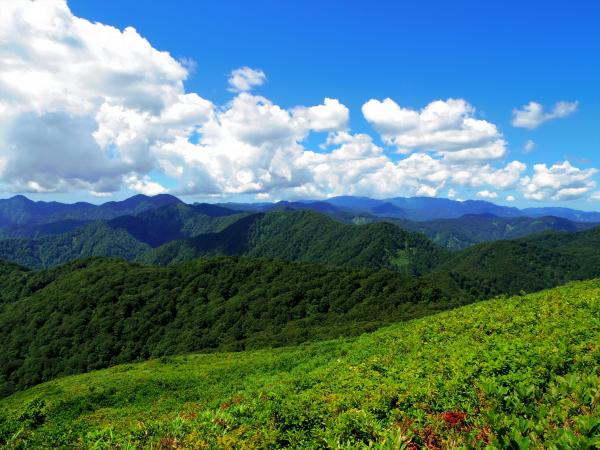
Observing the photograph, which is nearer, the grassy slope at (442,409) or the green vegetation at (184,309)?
the grassy slope at (442,409)

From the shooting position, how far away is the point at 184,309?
145 metres

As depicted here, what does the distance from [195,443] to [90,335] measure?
144m

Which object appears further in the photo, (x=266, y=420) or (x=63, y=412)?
(x=63, y=412)

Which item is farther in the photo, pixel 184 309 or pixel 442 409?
pixel 184 309

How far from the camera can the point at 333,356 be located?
35500 millimetres

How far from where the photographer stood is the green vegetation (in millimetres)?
119125

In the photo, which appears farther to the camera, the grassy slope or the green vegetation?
the green vegetation

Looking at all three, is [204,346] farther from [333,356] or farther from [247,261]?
[333,356]

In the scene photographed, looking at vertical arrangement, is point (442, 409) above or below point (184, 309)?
above

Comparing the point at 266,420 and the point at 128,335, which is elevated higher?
the point at 266,420

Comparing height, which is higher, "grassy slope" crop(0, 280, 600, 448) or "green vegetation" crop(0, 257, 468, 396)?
"grassy slope" crop(0, 280, 600, 448)

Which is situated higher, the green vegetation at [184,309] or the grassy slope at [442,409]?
the grassy slope at [442,409]

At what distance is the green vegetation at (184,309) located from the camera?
119 meters

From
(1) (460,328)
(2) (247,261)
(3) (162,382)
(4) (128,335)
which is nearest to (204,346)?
(4) (128,335)
